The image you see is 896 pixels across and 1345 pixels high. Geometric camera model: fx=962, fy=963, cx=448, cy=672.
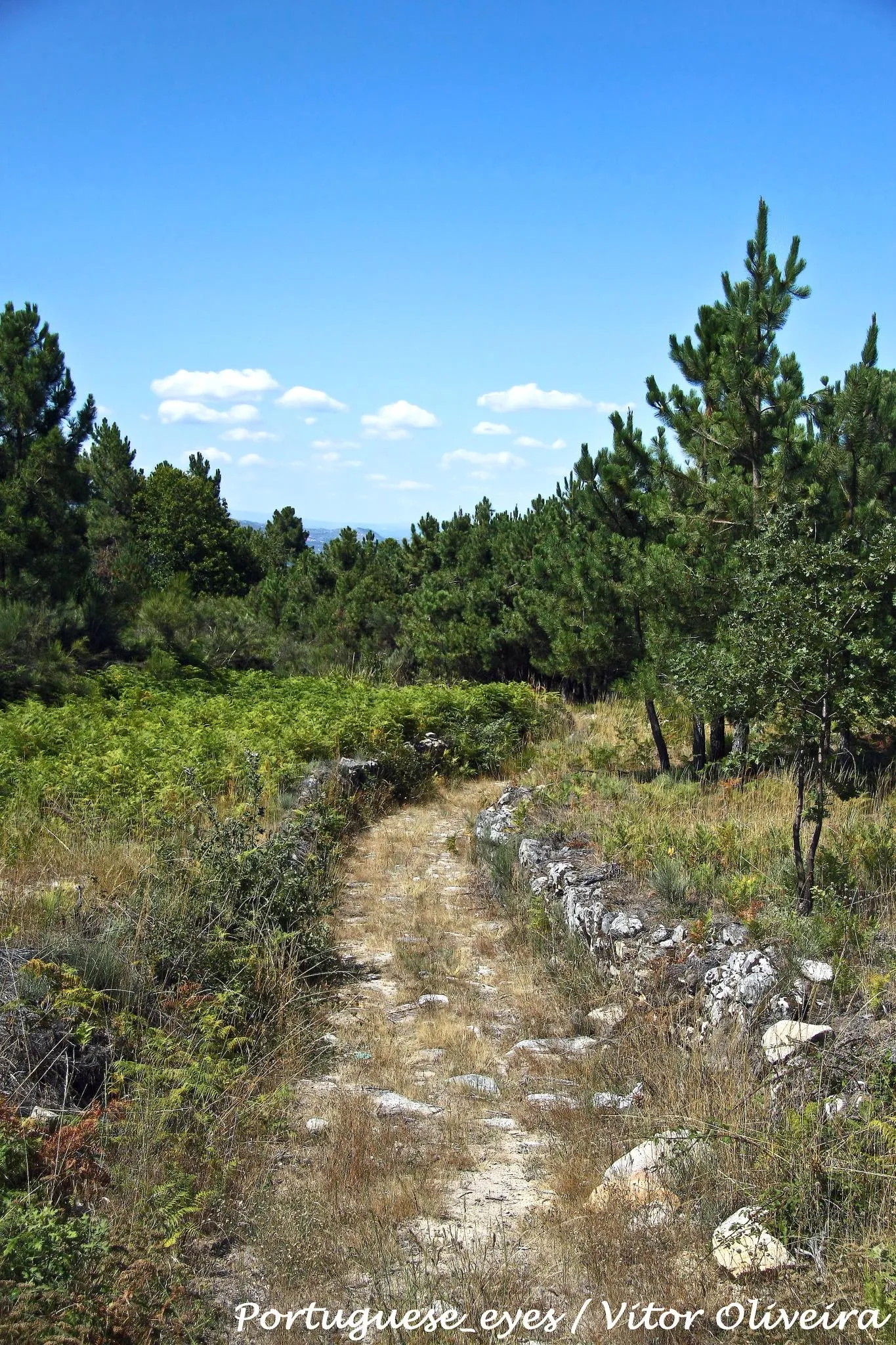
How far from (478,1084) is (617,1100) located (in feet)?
2.42

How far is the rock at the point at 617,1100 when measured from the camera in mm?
4438

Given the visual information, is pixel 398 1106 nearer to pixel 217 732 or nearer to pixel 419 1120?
pixel 419 1120

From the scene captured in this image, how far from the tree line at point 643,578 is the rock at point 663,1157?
8.17 ft

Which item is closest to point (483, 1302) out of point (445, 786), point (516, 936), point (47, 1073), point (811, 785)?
point (47, 1073)

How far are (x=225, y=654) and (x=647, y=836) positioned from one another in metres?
14.3

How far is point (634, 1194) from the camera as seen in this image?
3.71 metres

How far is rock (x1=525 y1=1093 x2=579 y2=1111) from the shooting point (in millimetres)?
4562

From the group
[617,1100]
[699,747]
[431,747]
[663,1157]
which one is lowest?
[617,1100]

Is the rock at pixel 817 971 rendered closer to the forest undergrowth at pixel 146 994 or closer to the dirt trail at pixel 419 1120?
the dirt trail at pixel 419 1120

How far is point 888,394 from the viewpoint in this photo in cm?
1129

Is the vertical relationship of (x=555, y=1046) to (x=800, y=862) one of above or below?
below

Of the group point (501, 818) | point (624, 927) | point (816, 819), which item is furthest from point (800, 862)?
point (501, 818)

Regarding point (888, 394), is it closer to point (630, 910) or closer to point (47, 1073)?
point (630, 910)

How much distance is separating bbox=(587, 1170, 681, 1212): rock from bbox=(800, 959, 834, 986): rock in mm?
1505
